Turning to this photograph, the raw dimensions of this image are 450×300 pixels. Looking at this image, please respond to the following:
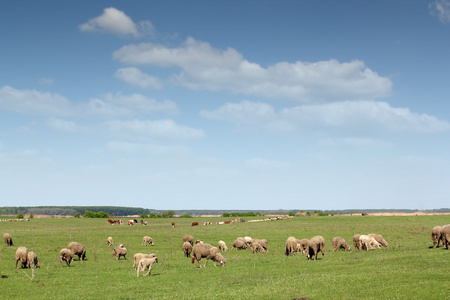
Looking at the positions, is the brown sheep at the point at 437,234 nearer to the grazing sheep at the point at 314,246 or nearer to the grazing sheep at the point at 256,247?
the grazing sheep at the point at 314,246

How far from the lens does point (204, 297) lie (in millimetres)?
21344

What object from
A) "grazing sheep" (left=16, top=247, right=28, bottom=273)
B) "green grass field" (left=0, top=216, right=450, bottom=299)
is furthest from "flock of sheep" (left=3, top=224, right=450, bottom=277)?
"green grass field" (left=0, top=216, right=450, bottom=299)

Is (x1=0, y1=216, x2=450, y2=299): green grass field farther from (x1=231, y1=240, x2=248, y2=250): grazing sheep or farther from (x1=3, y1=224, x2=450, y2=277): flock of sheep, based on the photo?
(x1=231, y1=240, x2=248, y2=250): grazing sheep

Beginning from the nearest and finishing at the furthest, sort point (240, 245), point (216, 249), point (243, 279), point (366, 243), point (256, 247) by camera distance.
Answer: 1. point (243, 279)
2. point (216, 249)
3. point (366, 243)
4. point (256, 247)
5. point (240, 245)

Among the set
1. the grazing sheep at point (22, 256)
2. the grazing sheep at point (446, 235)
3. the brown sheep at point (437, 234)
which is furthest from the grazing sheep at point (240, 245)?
the grazing sheep at point (22, 256)

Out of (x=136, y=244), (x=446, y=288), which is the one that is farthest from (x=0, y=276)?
(x=446, y=288)

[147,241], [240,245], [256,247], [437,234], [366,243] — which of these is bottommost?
[147,241]

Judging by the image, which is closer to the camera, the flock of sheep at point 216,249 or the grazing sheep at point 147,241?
the flock of sheep at point 216,249

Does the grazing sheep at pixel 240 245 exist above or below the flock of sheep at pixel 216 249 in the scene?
below

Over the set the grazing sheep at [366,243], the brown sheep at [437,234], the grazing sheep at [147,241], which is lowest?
the grazing sheep at [147,241]

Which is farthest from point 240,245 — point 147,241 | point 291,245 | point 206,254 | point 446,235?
point 446,235

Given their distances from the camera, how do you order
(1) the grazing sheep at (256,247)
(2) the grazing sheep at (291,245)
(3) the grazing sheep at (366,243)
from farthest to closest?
1. (1) the grazing sheep at (256,247)
2. (3) the grazing sheep at (366,243)
3. (2) the grazing sheep at (291,245)

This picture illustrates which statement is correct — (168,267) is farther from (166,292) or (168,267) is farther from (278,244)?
(278,244)

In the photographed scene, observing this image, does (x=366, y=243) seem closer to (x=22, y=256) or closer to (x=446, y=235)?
(x=446, y=235)
